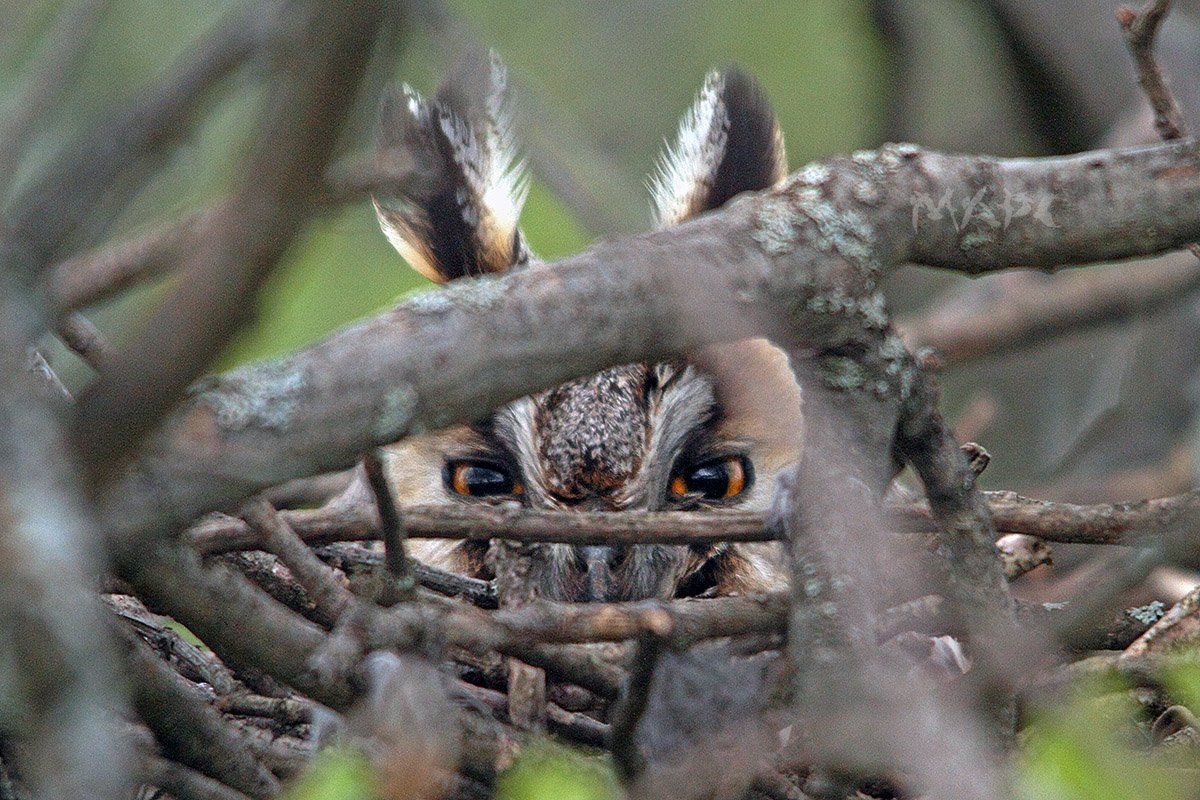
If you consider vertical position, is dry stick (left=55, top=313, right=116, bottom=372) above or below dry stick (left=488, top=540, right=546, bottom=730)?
above

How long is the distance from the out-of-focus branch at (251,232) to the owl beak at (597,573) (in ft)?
3.34

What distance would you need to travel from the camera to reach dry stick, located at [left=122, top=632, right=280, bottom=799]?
53.7 inches

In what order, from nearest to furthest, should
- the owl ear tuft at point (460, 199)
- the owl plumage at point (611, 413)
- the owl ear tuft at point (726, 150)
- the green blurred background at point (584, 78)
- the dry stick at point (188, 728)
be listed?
the dry stick at point (188, 728) → the owl plumage at point (611, 413) → the owl ear tuft at point (460, 199) → the owl ear tuft at point (726, 150) → the green blurred background at point (584, 78)

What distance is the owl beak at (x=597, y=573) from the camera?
194cm

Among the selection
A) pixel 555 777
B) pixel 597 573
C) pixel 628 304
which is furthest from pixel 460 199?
pixel 555 777

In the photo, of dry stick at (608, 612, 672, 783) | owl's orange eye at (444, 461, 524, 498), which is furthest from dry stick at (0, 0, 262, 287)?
owl's orange eye at (444, 461, 524, 498)

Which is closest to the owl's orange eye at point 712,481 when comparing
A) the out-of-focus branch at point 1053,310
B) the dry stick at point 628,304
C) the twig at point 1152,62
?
the dry stick at point 628,304

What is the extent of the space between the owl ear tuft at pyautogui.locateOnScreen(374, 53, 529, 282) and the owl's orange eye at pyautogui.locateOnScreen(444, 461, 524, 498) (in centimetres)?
31

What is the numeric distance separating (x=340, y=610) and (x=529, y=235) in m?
1.97

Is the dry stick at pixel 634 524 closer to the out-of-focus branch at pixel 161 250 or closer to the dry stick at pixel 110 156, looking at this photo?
the out-of-focus branch at pixel 161 250

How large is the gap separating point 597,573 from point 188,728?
0.66 meters

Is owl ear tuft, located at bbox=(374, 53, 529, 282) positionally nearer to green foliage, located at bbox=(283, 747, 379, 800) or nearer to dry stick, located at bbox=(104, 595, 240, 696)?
dry stick, located at bbox=(104, 595, 240, 696)

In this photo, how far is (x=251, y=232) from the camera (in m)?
0.92

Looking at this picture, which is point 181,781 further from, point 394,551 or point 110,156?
point 110,156
